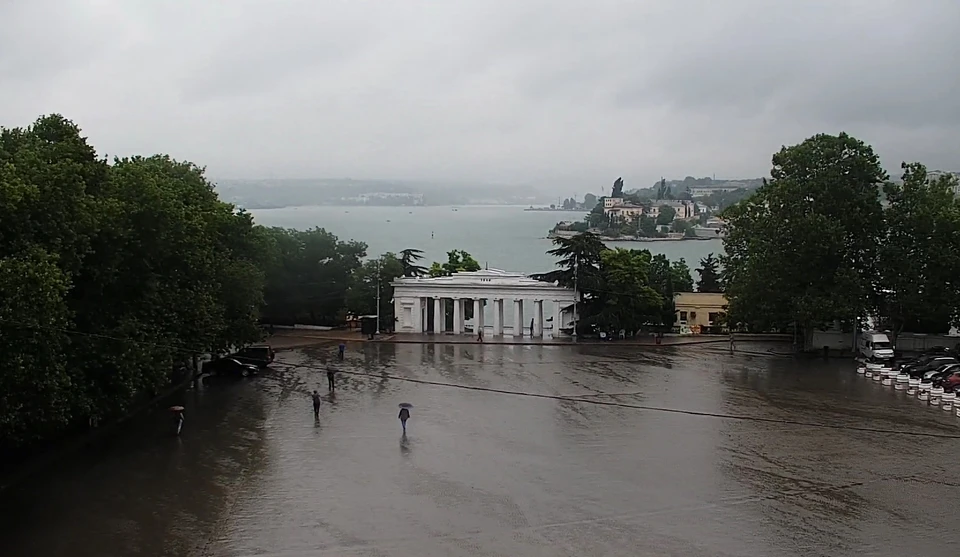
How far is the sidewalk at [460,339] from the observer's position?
141 ft

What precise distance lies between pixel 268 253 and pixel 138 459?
21629mm

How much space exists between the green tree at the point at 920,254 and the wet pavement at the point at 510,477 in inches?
328

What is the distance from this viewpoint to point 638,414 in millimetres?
26312

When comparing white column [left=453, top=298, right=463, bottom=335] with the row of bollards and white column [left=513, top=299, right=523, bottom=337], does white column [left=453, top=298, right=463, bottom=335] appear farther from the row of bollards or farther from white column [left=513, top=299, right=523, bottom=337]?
the row of bollards

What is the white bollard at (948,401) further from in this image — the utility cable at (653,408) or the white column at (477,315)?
the white column at (477,315)

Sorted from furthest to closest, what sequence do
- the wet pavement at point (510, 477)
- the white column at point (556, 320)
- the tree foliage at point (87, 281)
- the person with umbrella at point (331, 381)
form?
the white column at point (556, 320) → the person with umbrella at point (331, 381) → the tree foliage at point (87, 281) → the wet pavement at point (510, 477)

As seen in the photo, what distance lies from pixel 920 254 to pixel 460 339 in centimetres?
2073

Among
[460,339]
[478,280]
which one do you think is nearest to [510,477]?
[460,339]

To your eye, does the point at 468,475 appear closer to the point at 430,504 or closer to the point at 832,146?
the point at 430,504

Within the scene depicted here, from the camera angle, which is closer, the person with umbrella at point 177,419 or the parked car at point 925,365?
the person with umbrella at point 177,419

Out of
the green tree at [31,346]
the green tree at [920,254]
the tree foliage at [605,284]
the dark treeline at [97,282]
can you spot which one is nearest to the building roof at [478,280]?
the tree foliage at [605,284]

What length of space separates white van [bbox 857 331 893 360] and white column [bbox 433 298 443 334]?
20304 mm

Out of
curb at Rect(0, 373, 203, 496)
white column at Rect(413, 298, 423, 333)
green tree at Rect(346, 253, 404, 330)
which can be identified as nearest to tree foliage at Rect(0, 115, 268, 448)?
curb at Rect(0, 373, 203, 496)

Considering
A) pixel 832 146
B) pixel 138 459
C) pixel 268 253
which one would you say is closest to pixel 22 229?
pixel 138 459
